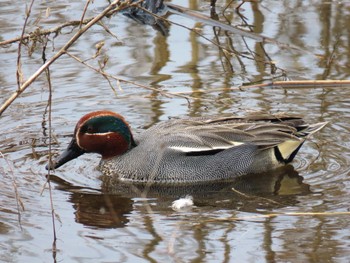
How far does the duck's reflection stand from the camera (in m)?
7.20

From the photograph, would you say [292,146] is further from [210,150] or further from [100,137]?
[100,137]

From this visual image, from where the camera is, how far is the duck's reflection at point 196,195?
7203mm

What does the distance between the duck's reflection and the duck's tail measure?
10cm

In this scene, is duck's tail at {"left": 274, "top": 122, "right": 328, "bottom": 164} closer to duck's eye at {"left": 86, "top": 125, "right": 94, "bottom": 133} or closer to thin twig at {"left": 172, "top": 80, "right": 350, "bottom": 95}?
thin twig at {"left": 172, "top": 80, "right": 350, "bottom": 95}

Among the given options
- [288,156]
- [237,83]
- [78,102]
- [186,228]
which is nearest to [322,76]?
[237,83]

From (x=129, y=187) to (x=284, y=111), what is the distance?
1.86m

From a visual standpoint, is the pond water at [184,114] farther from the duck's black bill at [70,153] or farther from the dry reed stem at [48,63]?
the dry reed stem at [48,63]

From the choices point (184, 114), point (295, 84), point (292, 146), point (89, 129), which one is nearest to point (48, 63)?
point (89, 129)

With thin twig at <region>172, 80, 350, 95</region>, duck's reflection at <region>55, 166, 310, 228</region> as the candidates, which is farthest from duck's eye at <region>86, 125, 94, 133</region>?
thin twig at <region>172, 80, 350, 95</region>

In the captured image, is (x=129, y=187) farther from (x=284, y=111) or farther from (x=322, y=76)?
(x=322, y=76)

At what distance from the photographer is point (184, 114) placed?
912 centimetres

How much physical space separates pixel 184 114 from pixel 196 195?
60.7 inches

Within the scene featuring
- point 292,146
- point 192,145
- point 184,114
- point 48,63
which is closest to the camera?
→ point 48,63

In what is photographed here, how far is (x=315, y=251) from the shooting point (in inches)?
243
